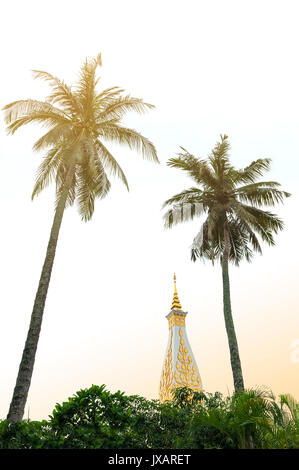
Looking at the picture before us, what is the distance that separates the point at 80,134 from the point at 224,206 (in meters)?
Result: 7.09

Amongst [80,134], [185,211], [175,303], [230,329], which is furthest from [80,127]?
[175,303]

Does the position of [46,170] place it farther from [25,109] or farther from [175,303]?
[175,303]

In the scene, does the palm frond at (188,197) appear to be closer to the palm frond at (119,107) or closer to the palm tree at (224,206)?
the palm tree at (224,206)

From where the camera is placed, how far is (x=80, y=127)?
1446 cm

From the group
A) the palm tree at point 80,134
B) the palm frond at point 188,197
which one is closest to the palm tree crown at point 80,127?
the palm tree at point 80,134

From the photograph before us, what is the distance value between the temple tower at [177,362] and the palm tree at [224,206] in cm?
636

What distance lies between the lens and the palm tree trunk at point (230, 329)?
13121 millimetres

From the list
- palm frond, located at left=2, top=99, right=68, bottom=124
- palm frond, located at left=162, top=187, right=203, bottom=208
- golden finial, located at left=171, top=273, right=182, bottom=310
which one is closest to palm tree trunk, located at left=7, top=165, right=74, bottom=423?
palm frond, located at left=2, top=99, right=68, bottom=124

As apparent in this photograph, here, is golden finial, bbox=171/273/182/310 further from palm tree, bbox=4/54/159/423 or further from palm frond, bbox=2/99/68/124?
palm frond, bbox=2/99/68/124

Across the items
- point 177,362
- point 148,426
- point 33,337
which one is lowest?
point 148,426

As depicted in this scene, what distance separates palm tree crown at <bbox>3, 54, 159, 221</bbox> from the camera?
44.9 ft

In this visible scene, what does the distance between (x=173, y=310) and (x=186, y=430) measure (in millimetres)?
14532

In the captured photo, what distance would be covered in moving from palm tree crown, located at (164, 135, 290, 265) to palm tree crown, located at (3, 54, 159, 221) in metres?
3.18

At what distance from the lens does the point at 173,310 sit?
23.0m
